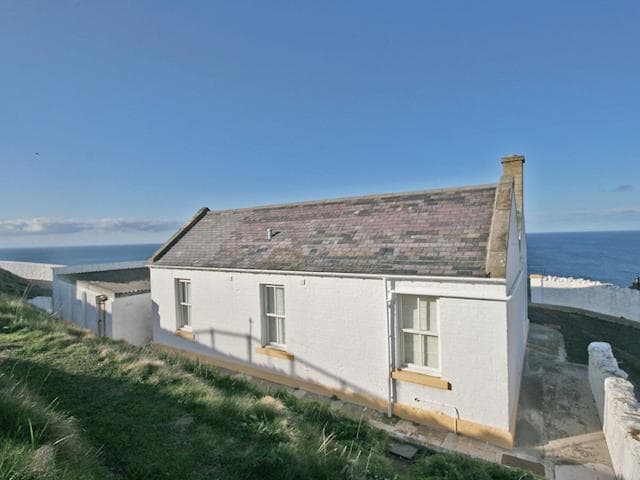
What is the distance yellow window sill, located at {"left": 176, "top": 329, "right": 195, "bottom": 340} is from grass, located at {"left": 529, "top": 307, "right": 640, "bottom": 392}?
14.1m

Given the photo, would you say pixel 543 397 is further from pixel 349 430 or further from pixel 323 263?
pixel 323 263

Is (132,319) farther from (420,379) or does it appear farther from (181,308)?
(420,379)

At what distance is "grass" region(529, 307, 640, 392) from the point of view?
491 inches

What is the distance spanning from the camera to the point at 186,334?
1322 centimetres

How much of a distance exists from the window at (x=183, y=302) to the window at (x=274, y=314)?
4.14 metres

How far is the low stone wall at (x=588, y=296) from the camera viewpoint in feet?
62.8

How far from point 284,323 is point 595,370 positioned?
9.14 metres

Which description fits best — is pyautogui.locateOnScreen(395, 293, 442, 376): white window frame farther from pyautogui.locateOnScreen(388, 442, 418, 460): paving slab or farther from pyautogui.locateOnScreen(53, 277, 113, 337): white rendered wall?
pyautogui.locateOnScreen(53, 277, 113, 337): white rendered wall

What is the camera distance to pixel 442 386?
8055 millimetres

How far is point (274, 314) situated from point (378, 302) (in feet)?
12.5

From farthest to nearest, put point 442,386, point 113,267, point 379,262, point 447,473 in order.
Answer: point 113,267
point 379,262
point 442,386
point 447,473

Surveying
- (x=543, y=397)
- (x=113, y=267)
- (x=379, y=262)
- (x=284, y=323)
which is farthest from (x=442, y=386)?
(x=113, y=267)

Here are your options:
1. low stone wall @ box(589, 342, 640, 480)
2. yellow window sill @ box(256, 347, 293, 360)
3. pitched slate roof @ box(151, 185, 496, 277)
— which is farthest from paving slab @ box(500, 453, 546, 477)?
yellow window sill @ box(256, 347, 293, 360)

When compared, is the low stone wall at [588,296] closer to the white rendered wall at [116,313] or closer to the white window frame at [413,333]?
the white window frame at [413,333]
